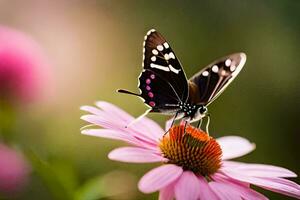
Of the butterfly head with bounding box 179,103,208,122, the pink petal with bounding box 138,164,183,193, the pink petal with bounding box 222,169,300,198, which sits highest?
the butterfly head with bounding box 179,103,208,122

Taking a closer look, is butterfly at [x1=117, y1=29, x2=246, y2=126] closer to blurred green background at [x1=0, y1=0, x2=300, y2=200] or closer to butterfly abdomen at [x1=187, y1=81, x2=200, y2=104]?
butterfly abdomen at [x1=187, y1=81, x2=200, y2=104]

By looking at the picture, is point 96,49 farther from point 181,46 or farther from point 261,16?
point 261,16

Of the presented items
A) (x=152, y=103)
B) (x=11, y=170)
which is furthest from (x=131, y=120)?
(x=11, y=170)

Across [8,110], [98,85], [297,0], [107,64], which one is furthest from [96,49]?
[8,110]

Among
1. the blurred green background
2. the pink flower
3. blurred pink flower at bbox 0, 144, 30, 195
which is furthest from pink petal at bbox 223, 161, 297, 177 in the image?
the blurred green background

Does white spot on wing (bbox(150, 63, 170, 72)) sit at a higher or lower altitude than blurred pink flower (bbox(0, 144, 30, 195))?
higher

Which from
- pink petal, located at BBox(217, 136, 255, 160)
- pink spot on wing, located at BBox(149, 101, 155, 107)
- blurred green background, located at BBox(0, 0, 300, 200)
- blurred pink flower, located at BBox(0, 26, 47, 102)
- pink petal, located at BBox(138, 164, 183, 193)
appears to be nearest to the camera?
pink petal, located at BBox(138, 164, 183, 193)

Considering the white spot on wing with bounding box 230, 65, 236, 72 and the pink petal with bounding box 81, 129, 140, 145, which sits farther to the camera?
the white spot on wing with bounding box 230, 65, 236, 72
